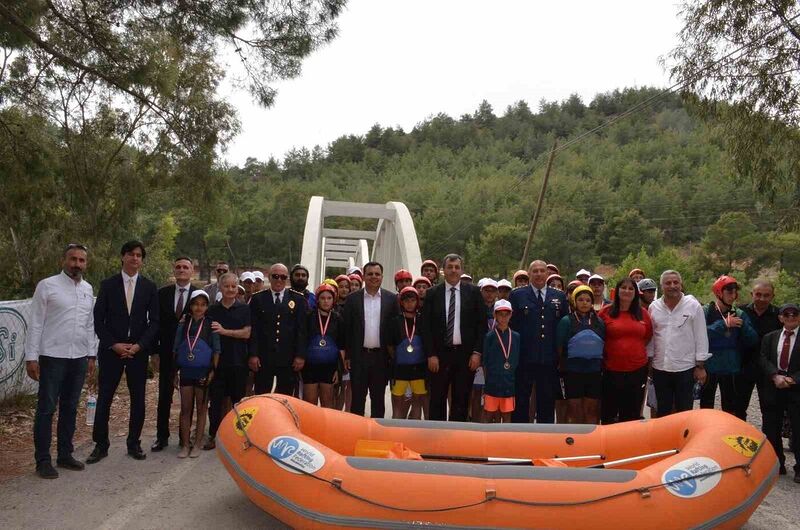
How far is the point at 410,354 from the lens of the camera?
5773mm

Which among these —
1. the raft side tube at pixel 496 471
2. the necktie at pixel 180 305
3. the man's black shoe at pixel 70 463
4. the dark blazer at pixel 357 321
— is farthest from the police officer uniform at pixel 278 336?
the raft side tube at pixel 496 471

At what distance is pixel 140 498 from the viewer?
4.50 meters

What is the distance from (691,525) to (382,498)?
1642mm

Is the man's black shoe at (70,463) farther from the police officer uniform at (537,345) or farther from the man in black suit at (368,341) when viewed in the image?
the police officer uniform at (537,345)

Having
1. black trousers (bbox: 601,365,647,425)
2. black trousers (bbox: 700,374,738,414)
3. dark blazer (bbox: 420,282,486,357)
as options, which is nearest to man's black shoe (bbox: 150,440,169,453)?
dark blazer (bbox: 420,282,486,357)

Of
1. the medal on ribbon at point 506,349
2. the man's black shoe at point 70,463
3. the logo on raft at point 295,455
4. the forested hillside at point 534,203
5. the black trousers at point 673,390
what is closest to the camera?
the logo on raft at point 295,455

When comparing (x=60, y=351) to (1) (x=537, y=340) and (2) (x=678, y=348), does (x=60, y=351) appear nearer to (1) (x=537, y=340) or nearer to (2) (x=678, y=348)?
(1) (x=537, y=340)

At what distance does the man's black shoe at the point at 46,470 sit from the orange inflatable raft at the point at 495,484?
1458 millimetres

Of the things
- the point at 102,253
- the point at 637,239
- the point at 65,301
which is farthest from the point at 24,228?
the point at 637,239

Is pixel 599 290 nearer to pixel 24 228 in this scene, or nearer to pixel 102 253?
pixel 102 253

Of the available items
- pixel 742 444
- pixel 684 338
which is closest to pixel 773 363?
pixel 684 338

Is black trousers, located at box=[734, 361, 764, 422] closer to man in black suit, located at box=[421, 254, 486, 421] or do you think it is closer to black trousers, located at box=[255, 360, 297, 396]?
man in black suit, located at box=[421, 254, 486, 421]

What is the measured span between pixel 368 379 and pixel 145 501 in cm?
205

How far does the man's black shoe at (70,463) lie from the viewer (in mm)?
5051
